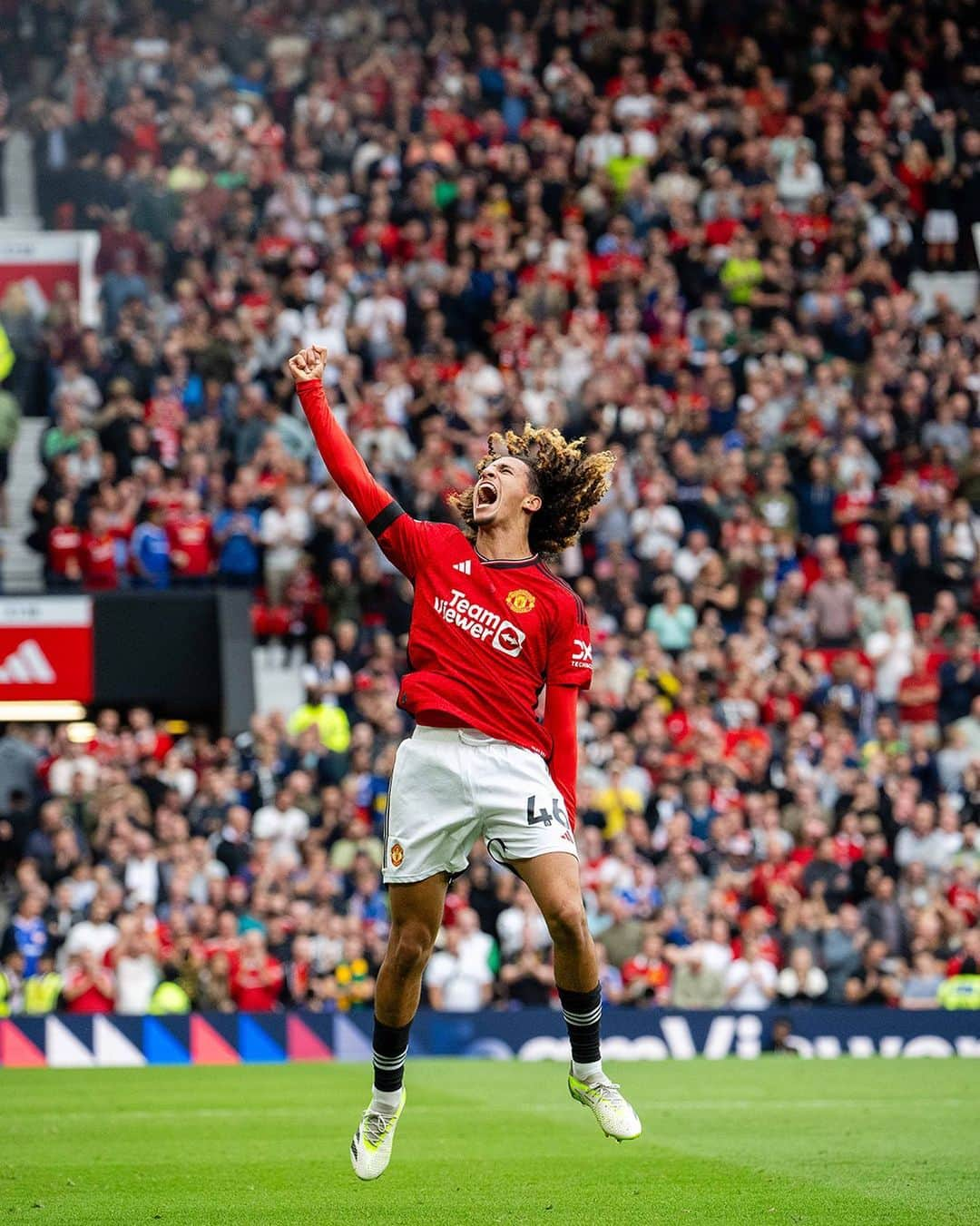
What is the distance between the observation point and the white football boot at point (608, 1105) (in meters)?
7.69

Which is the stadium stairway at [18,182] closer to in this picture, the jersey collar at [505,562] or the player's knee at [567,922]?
the jersey collar at [505,562]

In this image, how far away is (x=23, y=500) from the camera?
22812 mm

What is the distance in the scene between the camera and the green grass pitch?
24.6 ft

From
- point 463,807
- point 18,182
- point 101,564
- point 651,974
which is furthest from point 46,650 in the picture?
point 463,807

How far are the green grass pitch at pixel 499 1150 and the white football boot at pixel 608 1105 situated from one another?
0.88ft

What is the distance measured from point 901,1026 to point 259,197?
13.4m

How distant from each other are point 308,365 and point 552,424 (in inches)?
555

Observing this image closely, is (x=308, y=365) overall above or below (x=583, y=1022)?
above

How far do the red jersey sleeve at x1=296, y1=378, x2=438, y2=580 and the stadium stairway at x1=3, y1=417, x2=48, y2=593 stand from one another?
1428 cm

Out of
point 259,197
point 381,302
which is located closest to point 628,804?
point 381,302

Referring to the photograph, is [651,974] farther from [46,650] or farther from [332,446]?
[332,446]

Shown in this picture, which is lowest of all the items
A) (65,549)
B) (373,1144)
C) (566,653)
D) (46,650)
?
(46,650)

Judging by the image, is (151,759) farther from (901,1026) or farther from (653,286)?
(653,286)

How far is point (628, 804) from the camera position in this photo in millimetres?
19516
